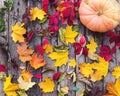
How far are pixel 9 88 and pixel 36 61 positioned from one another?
0.26 m

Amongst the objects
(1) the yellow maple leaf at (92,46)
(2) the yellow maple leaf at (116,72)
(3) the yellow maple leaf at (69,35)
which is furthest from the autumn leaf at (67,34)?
(2) the yellow maple leaf at (116,72)

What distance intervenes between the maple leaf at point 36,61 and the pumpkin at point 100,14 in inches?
15.3

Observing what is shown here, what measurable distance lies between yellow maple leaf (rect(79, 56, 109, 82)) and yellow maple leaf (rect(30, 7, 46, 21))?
0.42 meters

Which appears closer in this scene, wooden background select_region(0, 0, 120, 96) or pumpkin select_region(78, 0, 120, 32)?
pumpkin select_region(78, 0, 120, 32)

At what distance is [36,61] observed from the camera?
2.55m

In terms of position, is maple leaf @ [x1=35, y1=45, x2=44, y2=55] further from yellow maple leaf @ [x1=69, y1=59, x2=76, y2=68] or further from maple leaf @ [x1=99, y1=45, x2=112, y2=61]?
maple leaf @ [x1=99, y1=45, x2=112, y2=61]

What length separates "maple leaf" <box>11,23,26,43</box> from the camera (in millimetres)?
2543

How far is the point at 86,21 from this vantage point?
248 centimetres

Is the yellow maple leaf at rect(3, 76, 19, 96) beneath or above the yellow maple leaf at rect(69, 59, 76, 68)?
beneath

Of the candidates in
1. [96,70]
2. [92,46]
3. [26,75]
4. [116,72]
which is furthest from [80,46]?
[26,75]

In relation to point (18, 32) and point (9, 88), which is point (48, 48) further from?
point (9, 88)

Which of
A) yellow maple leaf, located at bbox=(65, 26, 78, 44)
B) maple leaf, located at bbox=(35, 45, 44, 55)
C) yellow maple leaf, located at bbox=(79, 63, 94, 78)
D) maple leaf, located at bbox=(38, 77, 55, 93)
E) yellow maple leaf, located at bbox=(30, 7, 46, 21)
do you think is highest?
yellow maple leaf, located at bbox=(30, 7, 46, 21)

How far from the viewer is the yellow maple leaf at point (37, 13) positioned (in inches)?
101

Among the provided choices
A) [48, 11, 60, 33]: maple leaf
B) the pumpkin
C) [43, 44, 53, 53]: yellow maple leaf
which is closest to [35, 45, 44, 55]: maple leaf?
[43, 44, 53, 53]: yellow maple leaf
